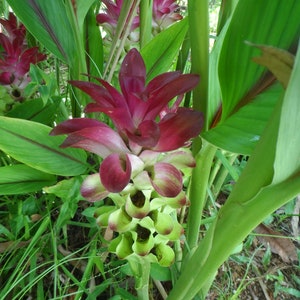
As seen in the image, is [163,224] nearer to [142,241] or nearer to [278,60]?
[142,241]

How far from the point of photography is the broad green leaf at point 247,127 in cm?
41

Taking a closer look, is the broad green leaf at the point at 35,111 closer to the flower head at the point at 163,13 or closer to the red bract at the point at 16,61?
the red bract at the point at 16,61

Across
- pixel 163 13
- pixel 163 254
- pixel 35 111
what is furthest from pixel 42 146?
pixel 163 13

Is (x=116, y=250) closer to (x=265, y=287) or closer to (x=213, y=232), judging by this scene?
(x=213, y=232)

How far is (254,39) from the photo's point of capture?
39 cm

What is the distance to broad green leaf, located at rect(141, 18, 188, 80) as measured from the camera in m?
0.66

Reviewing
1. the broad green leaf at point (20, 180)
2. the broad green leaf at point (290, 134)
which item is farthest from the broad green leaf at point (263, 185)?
the broad green leaf at point (20, 180)

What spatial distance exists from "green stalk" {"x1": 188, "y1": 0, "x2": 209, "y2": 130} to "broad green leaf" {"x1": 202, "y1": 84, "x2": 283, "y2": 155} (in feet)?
0.16

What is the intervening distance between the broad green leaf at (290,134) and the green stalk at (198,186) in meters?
0.18

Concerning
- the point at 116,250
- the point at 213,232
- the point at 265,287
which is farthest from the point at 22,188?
the point at 265,287

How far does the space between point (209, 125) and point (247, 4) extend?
178mm

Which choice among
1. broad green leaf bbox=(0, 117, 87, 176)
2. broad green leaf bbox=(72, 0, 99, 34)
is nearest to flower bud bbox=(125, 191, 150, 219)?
broad green leaf bbox=(0, 117, 87, 176)

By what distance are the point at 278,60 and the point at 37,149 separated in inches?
17.3

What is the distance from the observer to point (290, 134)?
26cm
